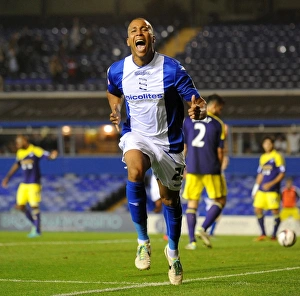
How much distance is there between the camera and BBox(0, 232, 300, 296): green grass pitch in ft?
22.2

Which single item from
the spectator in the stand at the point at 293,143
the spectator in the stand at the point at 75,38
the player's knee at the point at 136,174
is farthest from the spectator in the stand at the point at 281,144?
the player's knee at the point at 136,174

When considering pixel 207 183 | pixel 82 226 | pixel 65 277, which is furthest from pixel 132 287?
pixel 82 226

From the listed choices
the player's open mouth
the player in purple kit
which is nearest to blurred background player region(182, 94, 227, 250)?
the player in purple kit

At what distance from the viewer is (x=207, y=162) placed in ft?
40.0

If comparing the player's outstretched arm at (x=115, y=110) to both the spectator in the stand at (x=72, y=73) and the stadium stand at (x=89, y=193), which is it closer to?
the stadium stand at (x=89, y=193)

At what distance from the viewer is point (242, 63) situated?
2986cm

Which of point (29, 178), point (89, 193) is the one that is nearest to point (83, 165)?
point (89, 193)

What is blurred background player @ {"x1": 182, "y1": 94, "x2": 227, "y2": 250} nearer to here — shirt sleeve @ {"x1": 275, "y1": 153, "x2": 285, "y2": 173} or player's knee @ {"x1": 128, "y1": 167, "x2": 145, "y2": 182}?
shirt sleeve @ {"x1": 275, "y1": 153, "x2": 285, "y2": 173}

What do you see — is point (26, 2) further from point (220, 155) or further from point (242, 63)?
point (220, 155)

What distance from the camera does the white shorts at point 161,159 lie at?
7285mm

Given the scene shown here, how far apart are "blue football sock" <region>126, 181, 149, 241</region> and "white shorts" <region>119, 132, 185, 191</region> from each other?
0.94ft

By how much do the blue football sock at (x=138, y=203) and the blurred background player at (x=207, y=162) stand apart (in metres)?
4.82

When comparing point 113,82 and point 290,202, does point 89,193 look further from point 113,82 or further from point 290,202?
point 113,82

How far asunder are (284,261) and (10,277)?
10.9ft
